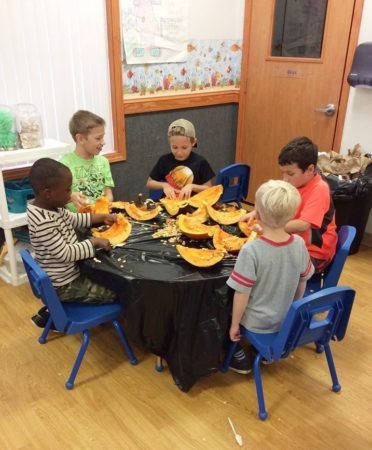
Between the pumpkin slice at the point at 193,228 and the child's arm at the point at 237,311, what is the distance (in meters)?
0.33

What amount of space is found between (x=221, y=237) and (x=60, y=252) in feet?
2.35

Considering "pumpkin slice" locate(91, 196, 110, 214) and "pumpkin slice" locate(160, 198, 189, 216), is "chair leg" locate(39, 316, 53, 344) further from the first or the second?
"pumpkin slice" locate(160, 198, 189, 216)

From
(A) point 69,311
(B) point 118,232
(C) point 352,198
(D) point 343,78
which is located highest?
(D) point 343,78

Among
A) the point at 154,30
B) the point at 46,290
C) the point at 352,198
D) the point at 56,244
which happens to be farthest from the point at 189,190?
the point at 154,30

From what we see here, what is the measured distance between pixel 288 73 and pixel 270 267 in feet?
8.73

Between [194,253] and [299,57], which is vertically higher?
A: [299,57]

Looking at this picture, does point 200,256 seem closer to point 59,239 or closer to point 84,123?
point 59,239

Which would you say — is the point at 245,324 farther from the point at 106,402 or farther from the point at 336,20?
the point at 336,20

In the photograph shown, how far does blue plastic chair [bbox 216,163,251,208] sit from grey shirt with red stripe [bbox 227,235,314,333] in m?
1.22

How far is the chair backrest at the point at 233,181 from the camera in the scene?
9.34 feet

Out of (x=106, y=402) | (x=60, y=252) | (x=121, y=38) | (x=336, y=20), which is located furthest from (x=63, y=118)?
(x=336, y=20)

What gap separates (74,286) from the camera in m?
1.93

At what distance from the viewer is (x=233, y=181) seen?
118 inches

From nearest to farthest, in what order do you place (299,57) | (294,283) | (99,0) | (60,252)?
(294,283), (60,252), (99,0), (299,57)
